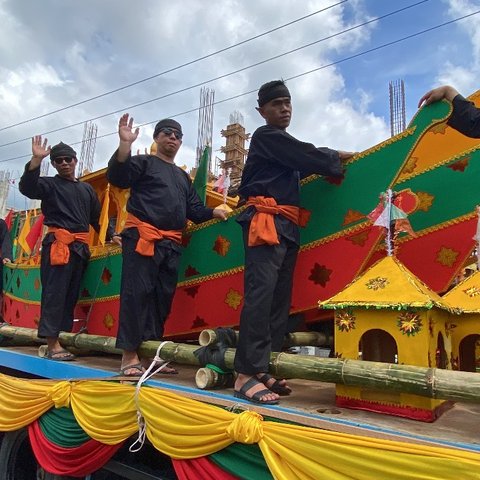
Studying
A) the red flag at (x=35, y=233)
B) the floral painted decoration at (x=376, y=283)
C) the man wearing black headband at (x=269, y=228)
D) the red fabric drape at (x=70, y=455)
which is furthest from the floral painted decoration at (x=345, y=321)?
the red flag at (x=35, y=233)

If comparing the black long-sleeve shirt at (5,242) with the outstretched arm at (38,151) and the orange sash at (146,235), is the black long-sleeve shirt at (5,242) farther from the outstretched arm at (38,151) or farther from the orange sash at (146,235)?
the orange sash at (146,235)

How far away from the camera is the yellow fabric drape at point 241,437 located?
124 cm

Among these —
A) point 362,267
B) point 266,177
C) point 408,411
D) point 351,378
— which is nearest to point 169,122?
point 266,177

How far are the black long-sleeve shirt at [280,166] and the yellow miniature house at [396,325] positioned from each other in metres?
0.48

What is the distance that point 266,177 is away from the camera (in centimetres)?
222

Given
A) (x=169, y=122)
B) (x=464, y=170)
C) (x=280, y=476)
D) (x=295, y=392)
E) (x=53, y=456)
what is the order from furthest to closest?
(x=169, y=122) < (x=53, y=456) < (x=464, y=170) < (x=295, y=392) < (x=280, y=476)

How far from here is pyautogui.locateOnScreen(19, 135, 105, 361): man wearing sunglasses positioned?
310cm

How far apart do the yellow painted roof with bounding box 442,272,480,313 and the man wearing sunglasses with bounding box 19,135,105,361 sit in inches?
91.5

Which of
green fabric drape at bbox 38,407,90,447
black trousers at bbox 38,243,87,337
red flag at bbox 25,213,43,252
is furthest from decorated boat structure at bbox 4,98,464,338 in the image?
red flag at bbox 25,213,43,252

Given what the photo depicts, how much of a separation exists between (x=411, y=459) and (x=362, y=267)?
1.24m

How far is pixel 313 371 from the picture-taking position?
178 centimetres

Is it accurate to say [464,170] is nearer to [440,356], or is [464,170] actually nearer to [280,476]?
[440,356]

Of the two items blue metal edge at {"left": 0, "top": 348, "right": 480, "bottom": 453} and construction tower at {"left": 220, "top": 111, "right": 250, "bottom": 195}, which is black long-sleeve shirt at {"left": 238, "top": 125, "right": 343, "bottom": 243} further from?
construction tower at {"left": 220, "top": 111, "right": 250, "bottom": 195}

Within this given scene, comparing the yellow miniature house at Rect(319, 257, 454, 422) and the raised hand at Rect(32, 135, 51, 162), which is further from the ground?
the raised hand at Rect(32, 135, 51, 162)
